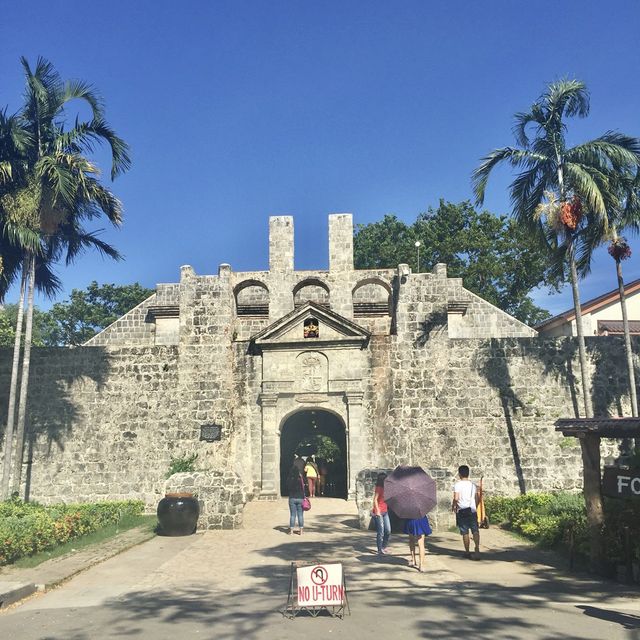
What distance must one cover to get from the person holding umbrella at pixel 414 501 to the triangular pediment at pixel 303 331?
396 inches

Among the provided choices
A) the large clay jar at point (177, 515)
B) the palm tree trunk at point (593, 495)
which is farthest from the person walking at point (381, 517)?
the large clay jar at point (177, 515)

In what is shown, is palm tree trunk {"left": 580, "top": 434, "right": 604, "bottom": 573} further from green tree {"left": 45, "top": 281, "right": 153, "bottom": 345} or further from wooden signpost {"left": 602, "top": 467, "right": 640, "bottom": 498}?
green tree {"left": 45, "top": 281, "right": 153, "bottom": 345}

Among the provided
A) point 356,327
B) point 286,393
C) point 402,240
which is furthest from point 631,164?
point 402,240

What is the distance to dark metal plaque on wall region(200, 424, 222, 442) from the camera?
18672mm

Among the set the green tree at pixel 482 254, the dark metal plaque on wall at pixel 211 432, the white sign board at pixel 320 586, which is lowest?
the white sign board at pixel 320 586

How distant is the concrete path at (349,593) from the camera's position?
6.20 metres

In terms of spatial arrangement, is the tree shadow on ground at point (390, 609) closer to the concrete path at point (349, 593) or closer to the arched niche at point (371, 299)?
→ the concrete path at point (349, 593)

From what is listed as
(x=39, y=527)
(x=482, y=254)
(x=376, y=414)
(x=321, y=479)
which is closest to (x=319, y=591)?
Result: (x=39, y=527)

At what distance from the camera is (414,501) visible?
29.5ft

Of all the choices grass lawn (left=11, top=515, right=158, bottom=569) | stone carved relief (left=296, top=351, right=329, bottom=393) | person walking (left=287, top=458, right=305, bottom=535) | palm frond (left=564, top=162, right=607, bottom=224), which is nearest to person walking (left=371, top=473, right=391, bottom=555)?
person walking (left=287, top=458, right=305, bottom=535)

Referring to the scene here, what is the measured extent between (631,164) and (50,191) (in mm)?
15918

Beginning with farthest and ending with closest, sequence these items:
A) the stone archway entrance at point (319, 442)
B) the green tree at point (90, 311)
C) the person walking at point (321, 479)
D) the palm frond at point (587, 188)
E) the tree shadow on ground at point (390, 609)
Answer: the green tree at point (90, 311) → the stone archway entrance at point (319, 442) → the person walking at point (321, 479) → the palm frond at point (587, 188) → the tree shadow on ground at point (390, 609)

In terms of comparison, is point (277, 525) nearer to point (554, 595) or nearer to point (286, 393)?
point (286, 393)

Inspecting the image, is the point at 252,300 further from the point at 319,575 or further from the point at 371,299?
the point at 319,575
